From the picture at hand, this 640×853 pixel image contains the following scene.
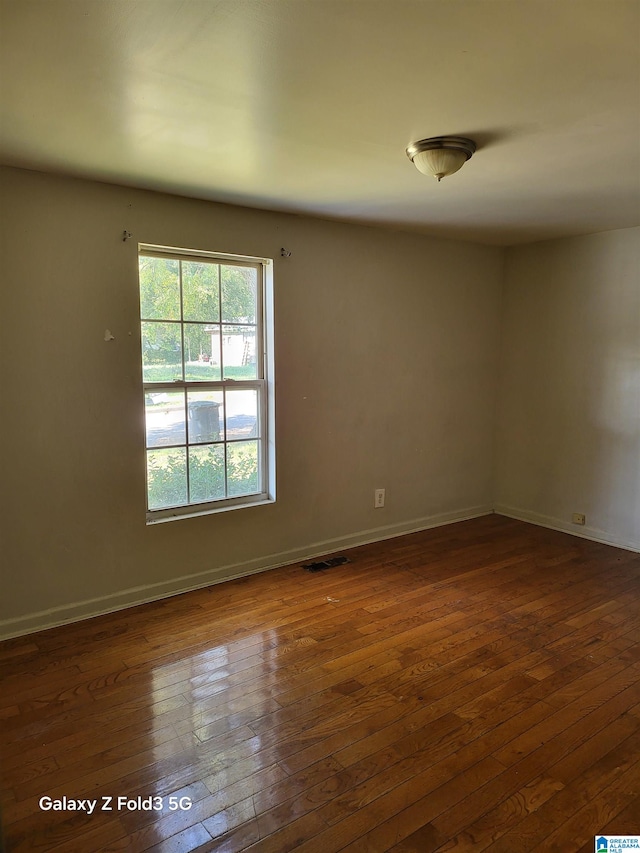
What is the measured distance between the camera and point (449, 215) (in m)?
3.64

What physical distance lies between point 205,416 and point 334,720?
193 cm

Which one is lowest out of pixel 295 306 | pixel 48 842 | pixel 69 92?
pixel 48 842

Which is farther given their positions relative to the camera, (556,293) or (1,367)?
(556,293)

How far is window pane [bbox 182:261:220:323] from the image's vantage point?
3.31 meters

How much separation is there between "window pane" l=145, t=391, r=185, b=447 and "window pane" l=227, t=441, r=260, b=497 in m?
0.38

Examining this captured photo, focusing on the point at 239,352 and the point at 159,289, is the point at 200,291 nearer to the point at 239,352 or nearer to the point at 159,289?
the point at 159,289

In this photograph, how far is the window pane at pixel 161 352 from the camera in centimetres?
321

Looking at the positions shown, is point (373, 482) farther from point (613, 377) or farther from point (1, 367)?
point (1, 367)

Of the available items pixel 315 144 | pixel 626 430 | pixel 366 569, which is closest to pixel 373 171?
pixel 315 144

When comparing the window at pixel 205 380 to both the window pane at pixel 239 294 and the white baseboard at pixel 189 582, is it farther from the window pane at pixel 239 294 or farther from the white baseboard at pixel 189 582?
the white baseboard at pixel 189 582

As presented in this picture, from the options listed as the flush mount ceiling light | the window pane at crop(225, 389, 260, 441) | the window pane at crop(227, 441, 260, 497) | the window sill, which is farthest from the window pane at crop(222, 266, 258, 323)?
the flush mount ceiling light

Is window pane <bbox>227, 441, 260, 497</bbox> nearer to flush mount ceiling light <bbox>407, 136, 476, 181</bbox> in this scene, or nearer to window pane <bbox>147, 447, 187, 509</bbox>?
window pane <bbox>147, 447, 187, 509</bbox>

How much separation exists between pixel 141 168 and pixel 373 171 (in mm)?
1133

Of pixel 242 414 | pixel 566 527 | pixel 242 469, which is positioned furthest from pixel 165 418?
pixel 566 527
